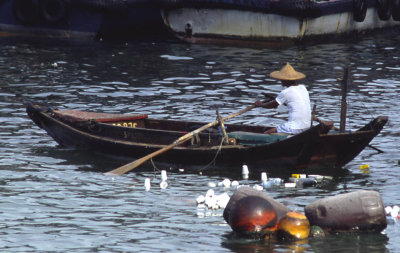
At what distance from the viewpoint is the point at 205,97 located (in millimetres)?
20078

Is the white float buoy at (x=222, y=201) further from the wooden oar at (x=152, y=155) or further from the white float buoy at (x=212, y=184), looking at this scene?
the wooden oar at (x=152, y=155)

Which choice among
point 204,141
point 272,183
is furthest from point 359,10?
point 272,183

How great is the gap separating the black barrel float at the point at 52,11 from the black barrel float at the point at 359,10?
370 inches

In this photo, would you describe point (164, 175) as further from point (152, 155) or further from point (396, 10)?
point (396, 10)

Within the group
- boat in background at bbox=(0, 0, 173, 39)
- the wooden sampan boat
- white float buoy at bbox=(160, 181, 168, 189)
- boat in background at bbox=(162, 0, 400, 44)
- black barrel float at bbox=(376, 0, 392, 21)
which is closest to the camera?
white float buoy at bbox=(160, 181, 168, 189)

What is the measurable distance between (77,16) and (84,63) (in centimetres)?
388

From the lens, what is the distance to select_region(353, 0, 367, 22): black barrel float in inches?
A: 1063

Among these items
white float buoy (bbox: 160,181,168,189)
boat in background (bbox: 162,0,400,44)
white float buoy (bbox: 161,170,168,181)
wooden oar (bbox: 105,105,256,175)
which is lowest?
white float buoy (bbox: 160,181,168,189)

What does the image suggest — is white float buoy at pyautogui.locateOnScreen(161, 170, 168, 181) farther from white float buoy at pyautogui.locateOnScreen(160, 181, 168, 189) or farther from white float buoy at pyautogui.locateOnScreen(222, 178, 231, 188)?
white float buoy at pyautogui.locateOnScreen(222, 178, 231, 188)

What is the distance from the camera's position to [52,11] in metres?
27.5

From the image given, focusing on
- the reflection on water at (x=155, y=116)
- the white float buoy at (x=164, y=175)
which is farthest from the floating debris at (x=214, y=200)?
the white float buoy at (x=164, y=175)

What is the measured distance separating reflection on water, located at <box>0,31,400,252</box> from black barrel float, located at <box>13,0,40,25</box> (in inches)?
39.0

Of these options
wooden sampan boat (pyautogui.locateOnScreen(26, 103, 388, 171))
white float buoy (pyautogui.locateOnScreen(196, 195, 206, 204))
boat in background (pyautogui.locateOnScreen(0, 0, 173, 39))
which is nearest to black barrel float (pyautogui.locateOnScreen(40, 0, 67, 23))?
boat in background (pyautogui.locateOnScreen(0, 0, 173, 39))

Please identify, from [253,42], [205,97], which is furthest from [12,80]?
[253,42]
